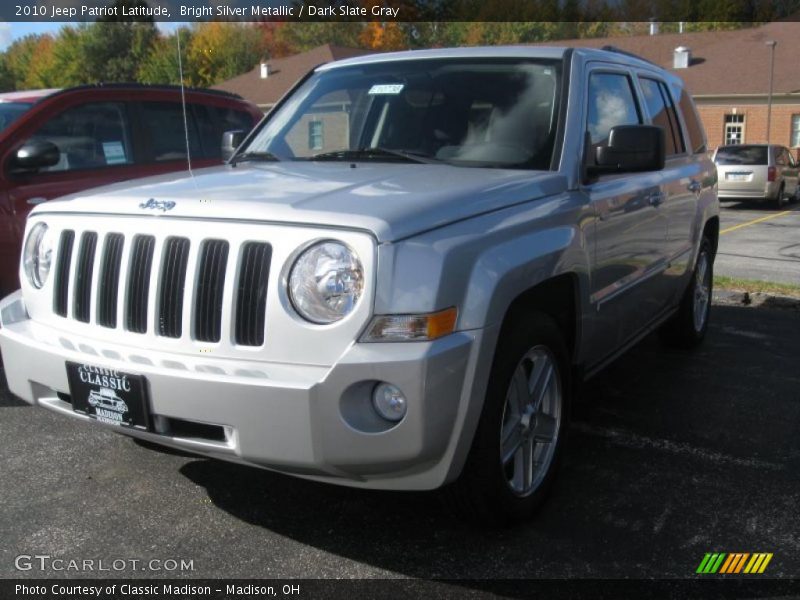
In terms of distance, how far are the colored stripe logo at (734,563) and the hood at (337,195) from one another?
1515 mm

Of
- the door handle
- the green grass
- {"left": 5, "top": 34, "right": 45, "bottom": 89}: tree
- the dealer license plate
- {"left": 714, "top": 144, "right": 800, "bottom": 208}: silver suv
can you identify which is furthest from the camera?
{"left": 5, "top": 34, "right": 45, "bottom": 89}: tree

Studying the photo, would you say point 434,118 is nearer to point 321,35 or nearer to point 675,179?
point 675,179

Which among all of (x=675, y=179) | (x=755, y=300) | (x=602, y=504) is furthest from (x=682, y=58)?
(x=602, y=504)

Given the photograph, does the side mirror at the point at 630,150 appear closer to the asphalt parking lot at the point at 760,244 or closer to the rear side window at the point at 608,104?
the rear side window at the point at 608,104

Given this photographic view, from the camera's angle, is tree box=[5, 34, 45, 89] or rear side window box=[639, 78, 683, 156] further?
tree box=[5, 34, 45, 89]

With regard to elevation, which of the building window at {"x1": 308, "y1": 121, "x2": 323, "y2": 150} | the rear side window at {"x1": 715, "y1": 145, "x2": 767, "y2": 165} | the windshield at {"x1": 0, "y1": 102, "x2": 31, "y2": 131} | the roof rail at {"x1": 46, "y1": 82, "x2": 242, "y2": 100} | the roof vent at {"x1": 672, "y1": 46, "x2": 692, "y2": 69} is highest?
the roof vent at {"x1": 672, "y1": 46, "x2": 692, "y2": 69}

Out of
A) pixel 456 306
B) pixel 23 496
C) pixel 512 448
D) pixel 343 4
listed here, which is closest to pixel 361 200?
pixel 456 306

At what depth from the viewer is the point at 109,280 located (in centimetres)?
309

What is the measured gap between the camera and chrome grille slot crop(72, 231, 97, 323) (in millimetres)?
3168

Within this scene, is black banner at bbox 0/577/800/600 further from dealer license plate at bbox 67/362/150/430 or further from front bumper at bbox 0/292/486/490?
dealer license plate at bbox 67/362/150/430

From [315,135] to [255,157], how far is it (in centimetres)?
33

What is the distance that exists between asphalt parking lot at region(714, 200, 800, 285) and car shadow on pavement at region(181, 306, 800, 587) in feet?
18.8

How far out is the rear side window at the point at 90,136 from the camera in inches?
238

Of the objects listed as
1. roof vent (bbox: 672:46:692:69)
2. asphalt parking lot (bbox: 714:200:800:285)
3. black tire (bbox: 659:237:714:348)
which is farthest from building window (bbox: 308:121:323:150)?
roof vent (bbox: 672:46:692:69)
